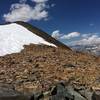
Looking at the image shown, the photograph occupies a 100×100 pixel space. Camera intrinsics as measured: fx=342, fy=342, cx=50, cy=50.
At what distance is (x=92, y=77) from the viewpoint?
34688 millimetres

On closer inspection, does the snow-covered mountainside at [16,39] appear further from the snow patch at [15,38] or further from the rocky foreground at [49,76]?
the rocky foreground at [49,76]

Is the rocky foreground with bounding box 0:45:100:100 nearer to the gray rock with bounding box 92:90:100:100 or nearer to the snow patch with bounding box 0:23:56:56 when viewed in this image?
the gray rock with bounding box 92:90:100:100

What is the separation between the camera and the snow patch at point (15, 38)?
150ft

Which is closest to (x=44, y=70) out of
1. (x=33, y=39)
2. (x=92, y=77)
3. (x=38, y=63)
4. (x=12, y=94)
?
(x=38, y=63)

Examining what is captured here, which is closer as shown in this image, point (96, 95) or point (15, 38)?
point (96, 95)

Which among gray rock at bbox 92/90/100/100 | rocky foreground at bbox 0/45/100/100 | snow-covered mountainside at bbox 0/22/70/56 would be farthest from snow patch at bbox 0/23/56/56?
gray rock at bbox 92/90/100/100

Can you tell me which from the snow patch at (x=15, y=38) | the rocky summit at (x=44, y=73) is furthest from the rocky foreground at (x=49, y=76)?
the snow patch at (x=15, y=38)

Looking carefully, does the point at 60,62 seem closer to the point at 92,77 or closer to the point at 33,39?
the point at 92,77

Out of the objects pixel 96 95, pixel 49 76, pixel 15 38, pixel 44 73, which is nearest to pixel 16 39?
pixel 15 38

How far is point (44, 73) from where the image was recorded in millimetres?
35188

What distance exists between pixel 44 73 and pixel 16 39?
15.6 meters

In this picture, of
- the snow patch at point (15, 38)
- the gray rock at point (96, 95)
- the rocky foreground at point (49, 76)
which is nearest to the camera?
the rocky foreground at point (49, 76)

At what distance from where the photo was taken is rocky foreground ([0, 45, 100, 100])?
29.8m

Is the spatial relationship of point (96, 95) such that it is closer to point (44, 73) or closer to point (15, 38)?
point (44, 73)
